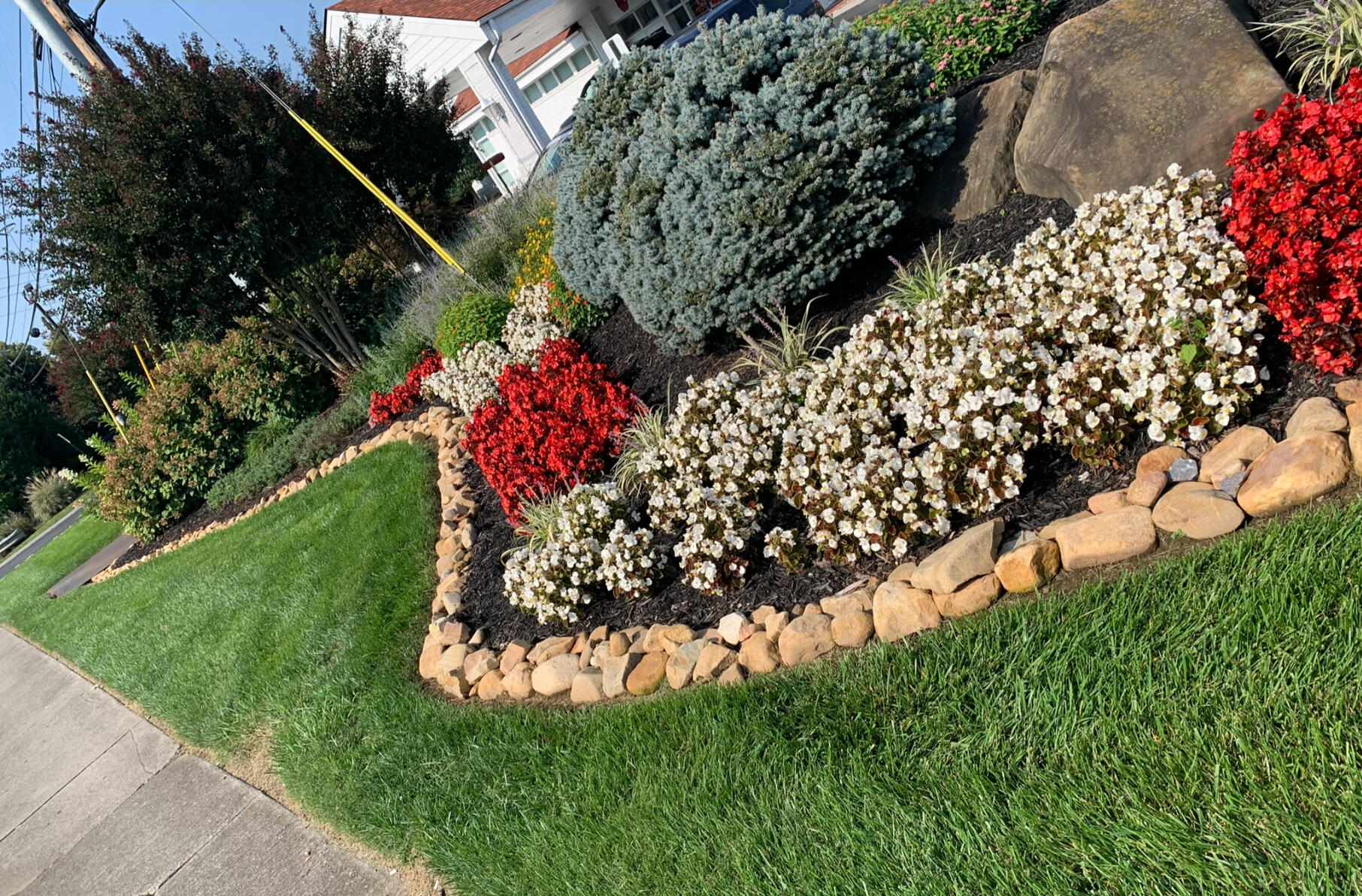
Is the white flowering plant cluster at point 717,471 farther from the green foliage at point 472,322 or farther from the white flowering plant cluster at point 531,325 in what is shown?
the green foliage at point 472,322

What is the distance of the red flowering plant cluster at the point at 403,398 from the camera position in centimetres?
912

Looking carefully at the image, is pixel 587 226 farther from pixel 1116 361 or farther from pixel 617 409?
pixel 1116 361

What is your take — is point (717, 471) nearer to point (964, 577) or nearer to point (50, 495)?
point (964, 577)

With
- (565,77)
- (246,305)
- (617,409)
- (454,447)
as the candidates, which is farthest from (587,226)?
(565,77)

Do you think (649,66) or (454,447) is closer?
(649,66)

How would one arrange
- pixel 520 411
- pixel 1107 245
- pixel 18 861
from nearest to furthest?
pixel 1107 245
pixel 18 861
pixel 520 411

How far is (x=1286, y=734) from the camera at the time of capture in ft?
6.16

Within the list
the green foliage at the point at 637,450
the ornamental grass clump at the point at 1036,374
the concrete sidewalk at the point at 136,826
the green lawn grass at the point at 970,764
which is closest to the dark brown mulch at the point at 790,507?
the ornamental grass clump at the point at 1036,374

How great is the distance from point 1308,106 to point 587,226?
432 centimetres

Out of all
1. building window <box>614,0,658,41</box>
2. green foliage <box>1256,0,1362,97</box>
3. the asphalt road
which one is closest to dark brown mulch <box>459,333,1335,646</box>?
green foliage <box>1256,0,1362,97</box>

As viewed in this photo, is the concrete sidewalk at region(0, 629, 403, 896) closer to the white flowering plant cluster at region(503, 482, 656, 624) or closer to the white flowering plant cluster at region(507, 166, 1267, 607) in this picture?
the white flowering plant cluster at region(503, 482, 656, 624)

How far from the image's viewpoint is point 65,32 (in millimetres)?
12438

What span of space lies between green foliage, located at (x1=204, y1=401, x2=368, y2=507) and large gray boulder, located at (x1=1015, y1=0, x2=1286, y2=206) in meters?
8.47

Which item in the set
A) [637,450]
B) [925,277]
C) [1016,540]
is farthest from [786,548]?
[925,277]
